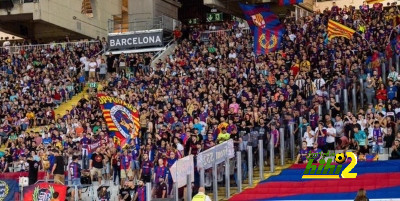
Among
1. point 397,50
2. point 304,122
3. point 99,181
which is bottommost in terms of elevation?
point 99,181

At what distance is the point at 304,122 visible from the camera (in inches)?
963

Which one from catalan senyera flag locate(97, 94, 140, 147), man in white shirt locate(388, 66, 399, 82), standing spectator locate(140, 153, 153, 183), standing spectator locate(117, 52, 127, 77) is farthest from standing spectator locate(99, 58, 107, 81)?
man in white shirt locate(388, 66, 399, 82)

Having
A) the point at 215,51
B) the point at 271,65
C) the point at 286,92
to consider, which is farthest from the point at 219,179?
the point at 215,51

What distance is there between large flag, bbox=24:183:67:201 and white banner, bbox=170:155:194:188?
14.2ft

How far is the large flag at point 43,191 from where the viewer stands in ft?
79.2

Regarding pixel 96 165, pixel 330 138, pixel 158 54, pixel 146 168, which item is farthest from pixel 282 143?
pixel 158 54

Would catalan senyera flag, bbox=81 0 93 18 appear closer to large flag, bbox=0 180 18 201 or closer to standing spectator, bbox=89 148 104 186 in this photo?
standing spectator, bbox=89 148 104 186

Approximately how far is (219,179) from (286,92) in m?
5.47

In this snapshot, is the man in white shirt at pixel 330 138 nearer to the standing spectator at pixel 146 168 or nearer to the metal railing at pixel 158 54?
the standing spectator at pixel 146 168

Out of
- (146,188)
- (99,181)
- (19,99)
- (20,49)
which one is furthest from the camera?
(20,49)

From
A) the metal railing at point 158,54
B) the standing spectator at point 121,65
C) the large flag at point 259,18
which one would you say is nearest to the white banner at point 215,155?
the large flag at point 259,18

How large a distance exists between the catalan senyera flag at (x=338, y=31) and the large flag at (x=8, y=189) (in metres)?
12.6

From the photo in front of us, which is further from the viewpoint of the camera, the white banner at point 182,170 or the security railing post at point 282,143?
the security railing post at point 282,143

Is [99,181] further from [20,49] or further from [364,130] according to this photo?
[20,49]
